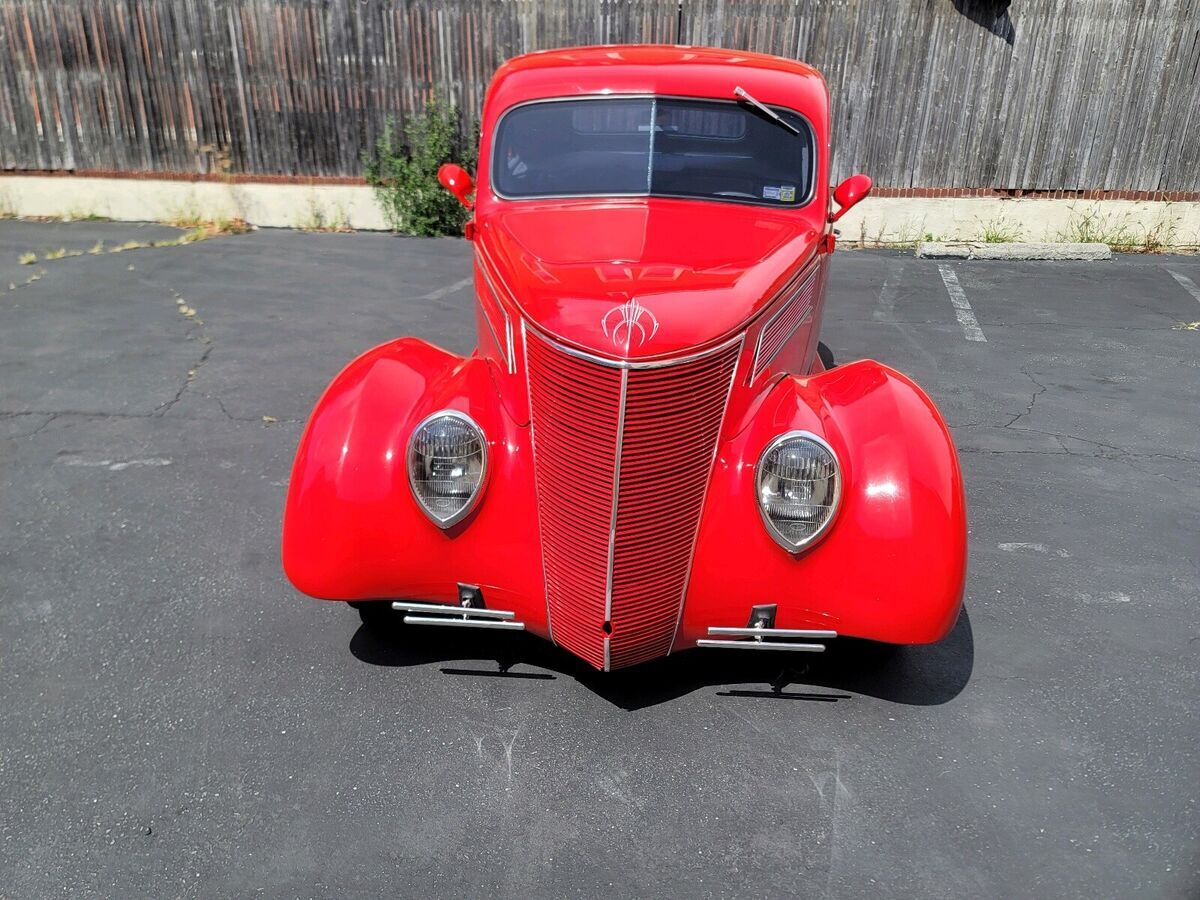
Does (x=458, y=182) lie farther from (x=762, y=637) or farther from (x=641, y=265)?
(x=762, y=637)

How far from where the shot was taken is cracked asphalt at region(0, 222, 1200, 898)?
2.88 metres

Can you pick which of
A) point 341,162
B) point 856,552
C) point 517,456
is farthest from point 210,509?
point 341,162

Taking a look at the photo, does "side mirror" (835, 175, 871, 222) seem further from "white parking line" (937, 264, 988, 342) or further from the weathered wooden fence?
the weathered wooden fence

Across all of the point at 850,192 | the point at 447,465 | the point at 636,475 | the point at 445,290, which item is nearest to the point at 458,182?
the point at 850,192

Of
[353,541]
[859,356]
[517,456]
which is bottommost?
[859,356]

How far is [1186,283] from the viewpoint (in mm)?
9398

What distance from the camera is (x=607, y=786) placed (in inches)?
125

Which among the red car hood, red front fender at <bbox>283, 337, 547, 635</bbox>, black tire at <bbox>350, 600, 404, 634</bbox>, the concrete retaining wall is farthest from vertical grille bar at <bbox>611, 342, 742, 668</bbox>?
the concrete retaining wall

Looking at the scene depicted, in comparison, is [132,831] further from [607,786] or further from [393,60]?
[393,60]

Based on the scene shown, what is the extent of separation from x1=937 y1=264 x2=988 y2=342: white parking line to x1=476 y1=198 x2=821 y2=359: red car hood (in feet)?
13.8

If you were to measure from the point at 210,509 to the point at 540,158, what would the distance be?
255 centimetres

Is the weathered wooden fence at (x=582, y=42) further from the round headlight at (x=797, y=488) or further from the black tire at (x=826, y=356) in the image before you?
the round headlight at (x=797, y=488)

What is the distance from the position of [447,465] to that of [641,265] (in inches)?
40.4

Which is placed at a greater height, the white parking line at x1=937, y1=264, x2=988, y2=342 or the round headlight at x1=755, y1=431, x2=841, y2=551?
the round headlight at x1=755, y1=431, x2=841, y2=551
